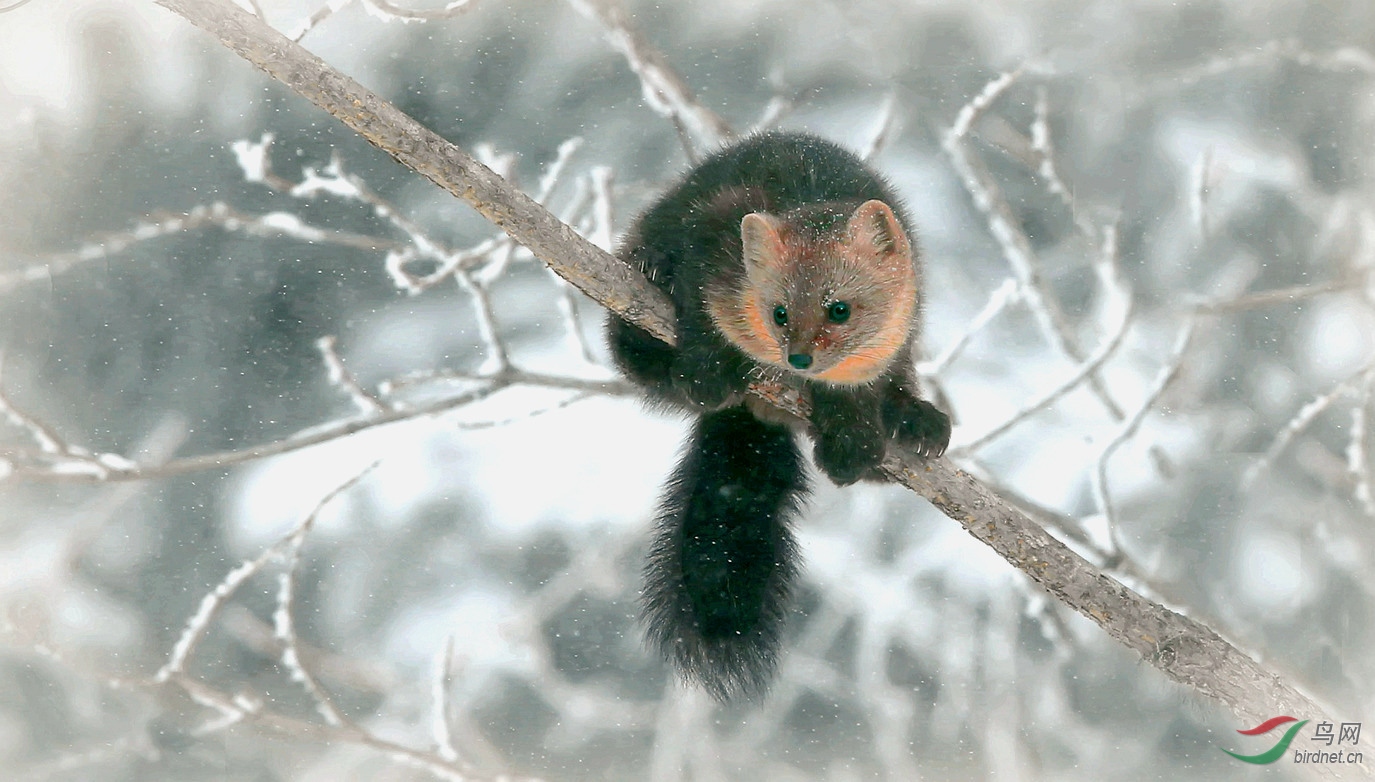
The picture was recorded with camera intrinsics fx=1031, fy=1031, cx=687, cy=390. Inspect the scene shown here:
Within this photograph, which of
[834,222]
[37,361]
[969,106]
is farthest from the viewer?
[969,106]

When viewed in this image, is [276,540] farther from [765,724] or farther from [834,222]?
[834,222]

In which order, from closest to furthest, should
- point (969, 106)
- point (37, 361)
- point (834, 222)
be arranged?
point (834, 222) < point (37, 361) < point (969, 106)

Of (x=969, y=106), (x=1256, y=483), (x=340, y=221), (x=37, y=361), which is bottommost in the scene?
(x=1256, y=483)

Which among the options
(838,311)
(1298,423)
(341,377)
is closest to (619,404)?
(341,377)

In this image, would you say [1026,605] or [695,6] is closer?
[695,6]

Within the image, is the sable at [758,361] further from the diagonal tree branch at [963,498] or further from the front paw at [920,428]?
the diagonal tree branch at [963,498]

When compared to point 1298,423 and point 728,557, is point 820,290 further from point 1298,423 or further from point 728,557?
point 1298,423

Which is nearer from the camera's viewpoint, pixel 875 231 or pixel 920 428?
pixel 875 231

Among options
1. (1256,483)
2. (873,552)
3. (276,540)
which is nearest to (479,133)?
(276,540)
